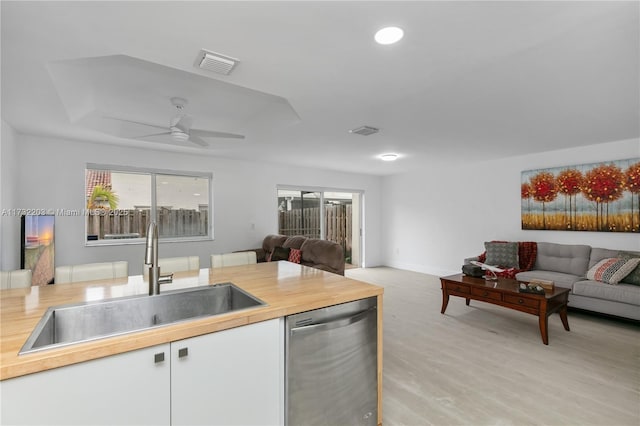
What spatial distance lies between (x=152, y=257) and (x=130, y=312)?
0.28 meters

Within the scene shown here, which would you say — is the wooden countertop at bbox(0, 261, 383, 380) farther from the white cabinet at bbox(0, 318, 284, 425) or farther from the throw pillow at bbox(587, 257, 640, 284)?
the throw pillow at bbox(587, 257, 640, 284)

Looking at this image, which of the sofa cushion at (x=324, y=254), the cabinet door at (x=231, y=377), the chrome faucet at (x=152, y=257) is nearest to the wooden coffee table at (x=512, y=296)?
the sofa cushion at (x=324, y=254)

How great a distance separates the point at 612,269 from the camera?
365 cm

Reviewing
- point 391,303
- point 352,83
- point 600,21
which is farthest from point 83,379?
point 391,303

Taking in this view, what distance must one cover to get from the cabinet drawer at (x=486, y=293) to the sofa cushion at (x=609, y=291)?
126cm

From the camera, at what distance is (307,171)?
6648 mm

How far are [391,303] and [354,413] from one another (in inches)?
118

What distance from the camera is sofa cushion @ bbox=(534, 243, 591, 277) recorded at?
13.9ft

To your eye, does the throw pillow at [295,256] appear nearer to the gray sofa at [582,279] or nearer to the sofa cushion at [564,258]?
the gray sofa at [582,279]

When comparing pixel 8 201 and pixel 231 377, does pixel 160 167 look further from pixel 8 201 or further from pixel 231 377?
pixel 231 377

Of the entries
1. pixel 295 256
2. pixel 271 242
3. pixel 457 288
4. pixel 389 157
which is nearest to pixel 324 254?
pixel 295 256

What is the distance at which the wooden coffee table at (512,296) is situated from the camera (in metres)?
3.03

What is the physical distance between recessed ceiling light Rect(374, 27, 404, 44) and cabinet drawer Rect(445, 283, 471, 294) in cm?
301

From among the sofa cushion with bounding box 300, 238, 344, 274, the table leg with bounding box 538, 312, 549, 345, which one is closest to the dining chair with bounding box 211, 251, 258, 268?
the sofa cushion with bounding box 300, 238, 344, 274
